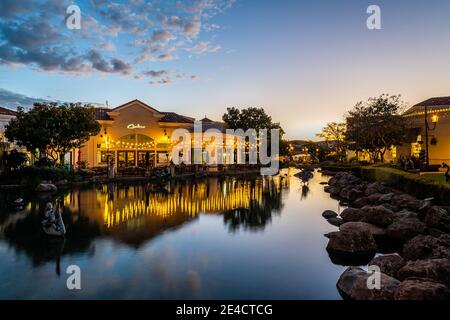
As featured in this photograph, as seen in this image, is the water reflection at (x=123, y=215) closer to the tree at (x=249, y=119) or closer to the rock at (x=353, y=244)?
the rock at (x=353, y=244)

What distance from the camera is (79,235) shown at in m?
10.2

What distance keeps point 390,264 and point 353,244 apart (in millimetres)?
1692

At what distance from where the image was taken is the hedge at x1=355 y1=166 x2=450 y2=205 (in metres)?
11.5

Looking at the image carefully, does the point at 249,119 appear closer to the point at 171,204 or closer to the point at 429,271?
the point at 171,204

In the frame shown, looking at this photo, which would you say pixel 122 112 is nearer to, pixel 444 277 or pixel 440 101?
pixel 440 101

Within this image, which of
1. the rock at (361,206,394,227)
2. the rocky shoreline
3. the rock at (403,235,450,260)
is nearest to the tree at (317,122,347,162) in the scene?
the rocky shoreline

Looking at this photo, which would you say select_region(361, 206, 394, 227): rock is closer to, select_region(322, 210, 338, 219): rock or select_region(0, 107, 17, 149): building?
Answer: select_region(322, 210, 338, 219): rock

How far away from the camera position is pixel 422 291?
209 inches

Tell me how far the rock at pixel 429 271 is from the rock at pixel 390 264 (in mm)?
385

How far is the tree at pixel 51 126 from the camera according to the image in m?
24.4

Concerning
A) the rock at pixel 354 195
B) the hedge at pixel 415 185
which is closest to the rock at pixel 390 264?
the hedge at pixel 415 185

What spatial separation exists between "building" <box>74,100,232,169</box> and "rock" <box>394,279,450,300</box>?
3251 centimetres

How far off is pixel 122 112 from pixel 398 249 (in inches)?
1314
